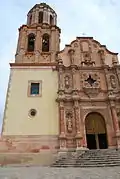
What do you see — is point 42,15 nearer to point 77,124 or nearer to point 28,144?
point 77,124

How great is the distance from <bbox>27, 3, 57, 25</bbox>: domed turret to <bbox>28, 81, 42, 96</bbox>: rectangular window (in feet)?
27.3

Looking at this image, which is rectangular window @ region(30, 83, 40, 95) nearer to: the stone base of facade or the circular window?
the circular window

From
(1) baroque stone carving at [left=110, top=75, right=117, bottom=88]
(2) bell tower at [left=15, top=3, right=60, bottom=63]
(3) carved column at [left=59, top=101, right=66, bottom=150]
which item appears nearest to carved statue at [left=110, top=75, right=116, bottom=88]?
(1) baroque stone carving at [left=110, top=75, right=117, bottom=88]

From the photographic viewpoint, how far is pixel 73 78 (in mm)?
16578

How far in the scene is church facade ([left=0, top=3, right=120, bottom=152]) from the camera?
13922mm

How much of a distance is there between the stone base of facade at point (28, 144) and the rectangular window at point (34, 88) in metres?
3.55

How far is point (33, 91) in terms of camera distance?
16062mm

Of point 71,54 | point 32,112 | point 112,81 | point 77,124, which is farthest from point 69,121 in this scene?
point 71,54

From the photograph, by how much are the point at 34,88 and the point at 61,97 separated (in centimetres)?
250

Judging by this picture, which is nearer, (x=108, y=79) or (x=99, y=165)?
(x=99, y=165)

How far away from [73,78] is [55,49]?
13.1 feet

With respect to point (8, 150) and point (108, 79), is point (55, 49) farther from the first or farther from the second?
point (8, 150)

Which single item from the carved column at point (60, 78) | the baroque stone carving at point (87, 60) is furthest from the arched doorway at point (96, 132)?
the baroque stone carving at point (87, 60)

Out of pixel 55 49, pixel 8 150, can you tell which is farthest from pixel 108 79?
pixel 8 150
